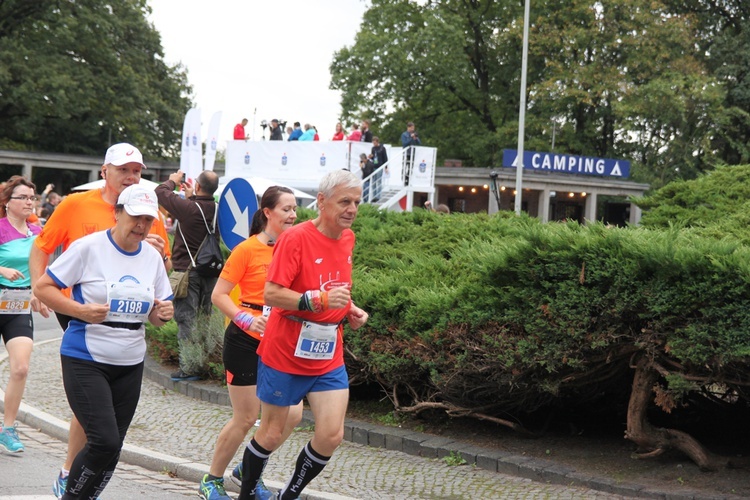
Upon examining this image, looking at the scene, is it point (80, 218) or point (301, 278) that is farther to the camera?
point (80, 218)

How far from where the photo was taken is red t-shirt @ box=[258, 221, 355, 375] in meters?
4.95

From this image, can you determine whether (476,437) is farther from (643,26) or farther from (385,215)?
(643,26)

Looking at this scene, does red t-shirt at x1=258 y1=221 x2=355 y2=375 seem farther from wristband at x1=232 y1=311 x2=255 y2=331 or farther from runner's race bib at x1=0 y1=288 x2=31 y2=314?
runner's race bib at x1=0 y1=288 x2=31 y2=314

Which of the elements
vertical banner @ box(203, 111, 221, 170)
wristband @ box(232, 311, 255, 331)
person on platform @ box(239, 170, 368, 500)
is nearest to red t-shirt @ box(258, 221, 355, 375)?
person on platform @ box(239, 170, 368, 500)

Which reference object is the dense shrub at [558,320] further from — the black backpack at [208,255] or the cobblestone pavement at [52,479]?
the black backpack at [208,255]

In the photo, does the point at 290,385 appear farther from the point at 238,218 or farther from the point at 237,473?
the point at 238,218

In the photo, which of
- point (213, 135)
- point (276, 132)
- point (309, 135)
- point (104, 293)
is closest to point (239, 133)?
point (276, 132)

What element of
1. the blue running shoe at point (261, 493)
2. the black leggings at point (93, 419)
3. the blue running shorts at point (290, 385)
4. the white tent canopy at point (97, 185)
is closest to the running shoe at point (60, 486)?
the black leggings at point (93, 419)

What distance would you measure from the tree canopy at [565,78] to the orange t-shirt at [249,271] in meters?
33.6

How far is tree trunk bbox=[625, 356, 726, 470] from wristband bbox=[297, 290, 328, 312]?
102 inches

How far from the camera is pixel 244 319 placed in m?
5.58

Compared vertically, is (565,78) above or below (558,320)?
above

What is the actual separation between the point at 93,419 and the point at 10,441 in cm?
285

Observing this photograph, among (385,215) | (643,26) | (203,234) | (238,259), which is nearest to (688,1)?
(643,26)
